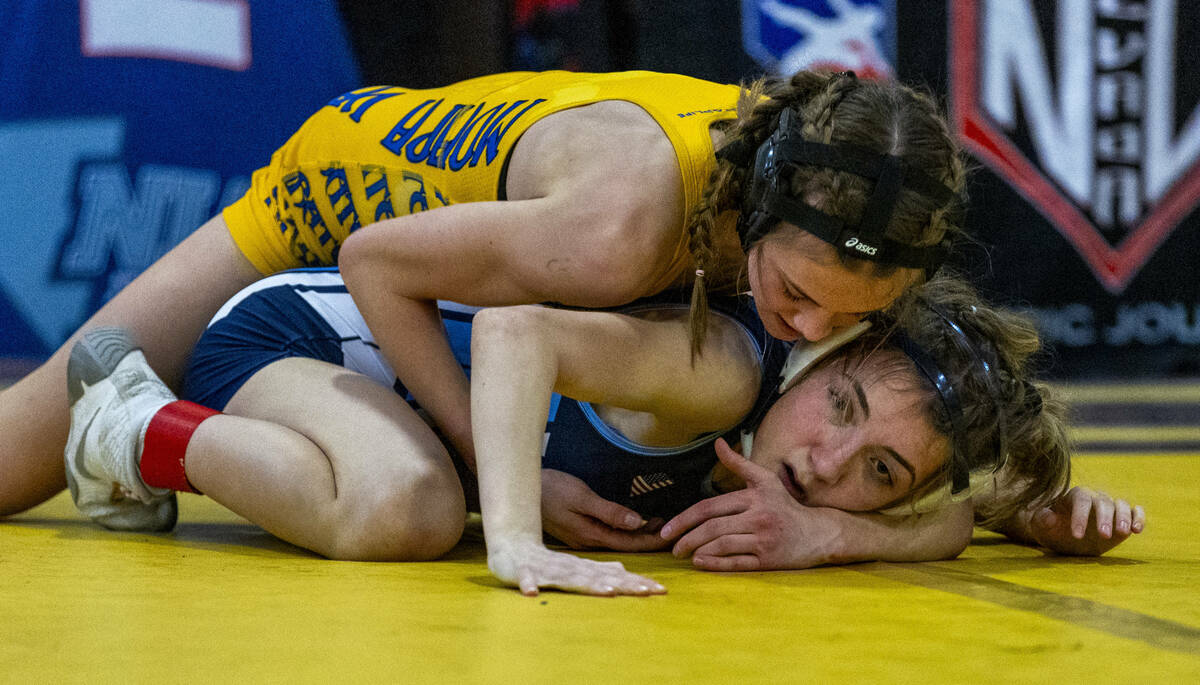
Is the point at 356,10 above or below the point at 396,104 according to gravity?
above

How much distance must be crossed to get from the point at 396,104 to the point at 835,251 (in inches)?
42.0

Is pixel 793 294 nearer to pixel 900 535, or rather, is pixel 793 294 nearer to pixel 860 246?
pixel 860 246

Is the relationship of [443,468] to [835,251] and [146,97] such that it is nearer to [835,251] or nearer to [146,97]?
[835,251]

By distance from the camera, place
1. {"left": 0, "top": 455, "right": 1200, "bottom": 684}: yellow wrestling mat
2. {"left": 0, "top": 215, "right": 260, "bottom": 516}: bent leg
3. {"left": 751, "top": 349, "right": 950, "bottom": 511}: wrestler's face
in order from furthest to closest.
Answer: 1. {"left": 0, "top": 215, "right": 260, "bottom": 516}: bent leg
2. {"left": 751, "top": 349, "right": 950, "bottom": 511}: wrestler's face
3. {"left": 0, "top": 455, "right": 1200, "bottom": 684}: yellow wrestling mat

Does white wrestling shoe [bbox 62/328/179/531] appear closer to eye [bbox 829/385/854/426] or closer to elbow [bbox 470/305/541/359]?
elbow [bbox 470/305/541/359]

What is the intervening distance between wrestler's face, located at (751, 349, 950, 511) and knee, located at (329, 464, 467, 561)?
50 cm

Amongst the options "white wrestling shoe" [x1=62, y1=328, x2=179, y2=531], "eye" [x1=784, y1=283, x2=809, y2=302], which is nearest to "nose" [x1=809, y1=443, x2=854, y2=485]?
"eye" [x1=784, y1=283, x2=809, y2=302]

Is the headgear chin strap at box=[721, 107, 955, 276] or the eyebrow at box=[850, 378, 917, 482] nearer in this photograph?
the headgear chin strap at box=[721, 107, 955, 276]

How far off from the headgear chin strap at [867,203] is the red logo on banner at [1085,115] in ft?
8.65

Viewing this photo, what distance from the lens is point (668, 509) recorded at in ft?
6.83

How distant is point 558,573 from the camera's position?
5.04 ft

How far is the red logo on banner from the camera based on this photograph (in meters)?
4.19

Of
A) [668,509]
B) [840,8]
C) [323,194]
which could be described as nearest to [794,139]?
[668,509]

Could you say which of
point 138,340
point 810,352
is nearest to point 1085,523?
point 810,352
